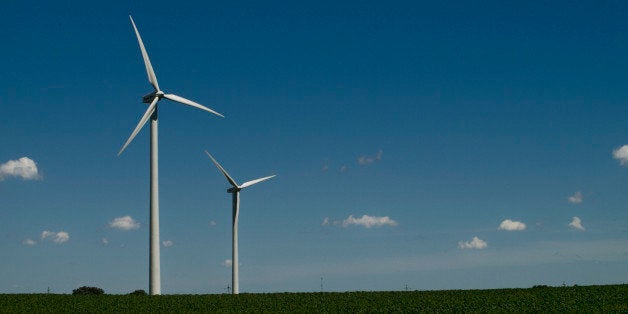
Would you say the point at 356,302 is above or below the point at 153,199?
below

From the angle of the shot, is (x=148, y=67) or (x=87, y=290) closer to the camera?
(x=148, y=67)

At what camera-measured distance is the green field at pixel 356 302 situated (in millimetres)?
54625

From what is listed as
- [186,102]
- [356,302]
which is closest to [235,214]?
[186,102]

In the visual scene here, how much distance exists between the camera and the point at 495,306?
55.2 meters

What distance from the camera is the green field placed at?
54625 millimetres

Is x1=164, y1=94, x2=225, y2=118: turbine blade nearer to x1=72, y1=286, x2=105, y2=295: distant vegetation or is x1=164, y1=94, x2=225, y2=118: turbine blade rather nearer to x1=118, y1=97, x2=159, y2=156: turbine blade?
x1=118, y1=97, x2=159, y2=156: turbine blade

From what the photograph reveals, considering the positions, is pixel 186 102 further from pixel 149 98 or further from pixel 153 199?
pixel 153 199

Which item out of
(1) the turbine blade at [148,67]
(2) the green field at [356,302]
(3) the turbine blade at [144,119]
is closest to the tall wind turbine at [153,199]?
(3) the turbine blade at [144,119]

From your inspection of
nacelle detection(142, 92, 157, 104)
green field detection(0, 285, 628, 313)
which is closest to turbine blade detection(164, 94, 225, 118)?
nacelle detection(142, 92, 157, 104)

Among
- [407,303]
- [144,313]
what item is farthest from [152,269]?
[407,303]

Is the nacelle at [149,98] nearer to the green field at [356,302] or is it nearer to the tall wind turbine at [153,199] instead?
the tall wind turbine at [153,199]

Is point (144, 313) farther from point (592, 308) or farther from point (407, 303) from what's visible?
point (592, 308)

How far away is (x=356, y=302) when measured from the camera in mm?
60469

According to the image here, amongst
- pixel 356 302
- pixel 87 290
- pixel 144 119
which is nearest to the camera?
pixel 356 302
